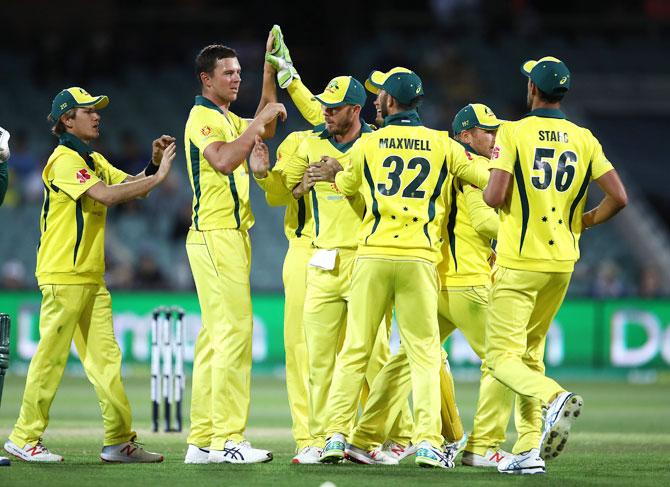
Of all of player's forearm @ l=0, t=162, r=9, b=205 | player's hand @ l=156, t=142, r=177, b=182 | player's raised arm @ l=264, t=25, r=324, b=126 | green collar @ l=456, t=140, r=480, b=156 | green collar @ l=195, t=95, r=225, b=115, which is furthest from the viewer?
player's raised arm @ l=264, t=25, r=324, b=126

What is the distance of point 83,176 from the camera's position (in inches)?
367

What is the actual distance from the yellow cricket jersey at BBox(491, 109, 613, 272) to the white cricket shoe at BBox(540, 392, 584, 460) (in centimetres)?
103

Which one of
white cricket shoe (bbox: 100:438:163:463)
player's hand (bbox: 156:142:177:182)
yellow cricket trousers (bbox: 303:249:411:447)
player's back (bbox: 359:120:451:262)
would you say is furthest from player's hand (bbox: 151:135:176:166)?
white cricket shoe (bbox: 100:438:163:463)

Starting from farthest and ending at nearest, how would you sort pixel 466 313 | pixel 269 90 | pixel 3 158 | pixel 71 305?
pixel 269 90 < pixel 466 313 < pixel 71 305 < pixel 3 158

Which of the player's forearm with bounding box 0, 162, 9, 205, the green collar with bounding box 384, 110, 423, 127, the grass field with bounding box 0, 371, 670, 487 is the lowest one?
the grass field with bounding box 0, 371, 670, 487

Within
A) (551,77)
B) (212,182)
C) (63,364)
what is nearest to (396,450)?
(212,182)

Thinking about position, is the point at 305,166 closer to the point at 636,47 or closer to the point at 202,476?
the point at 202,476

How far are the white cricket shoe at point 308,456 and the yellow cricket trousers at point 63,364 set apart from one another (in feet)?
4.27

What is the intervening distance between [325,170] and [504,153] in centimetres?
131

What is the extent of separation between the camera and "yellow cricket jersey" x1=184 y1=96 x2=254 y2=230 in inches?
362

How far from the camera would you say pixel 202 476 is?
Result: 330 inches

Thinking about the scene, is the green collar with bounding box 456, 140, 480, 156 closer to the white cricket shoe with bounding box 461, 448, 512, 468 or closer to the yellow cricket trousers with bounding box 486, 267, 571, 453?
the yellow cricket trousers with bounding box 486, 267, 571, 453

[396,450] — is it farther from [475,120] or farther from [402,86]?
[402,86]

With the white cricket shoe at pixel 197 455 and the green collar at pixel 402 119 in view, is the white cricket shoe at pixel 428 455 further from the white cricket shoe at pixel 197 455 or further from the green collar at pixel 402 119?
the green collar at pixel 402 119
